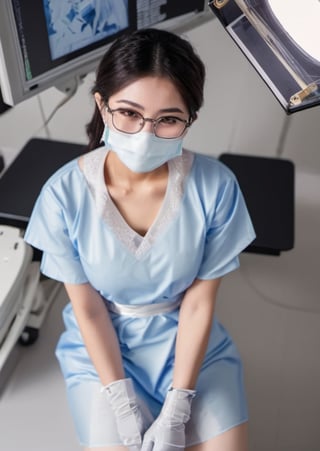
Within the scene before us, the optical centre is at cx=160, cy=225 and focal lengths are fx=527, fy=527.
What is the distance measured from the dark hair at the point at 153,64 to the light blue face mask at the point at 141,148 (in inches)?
2.7

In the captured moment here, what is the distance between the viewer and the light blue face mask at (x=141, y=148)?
3.18ft

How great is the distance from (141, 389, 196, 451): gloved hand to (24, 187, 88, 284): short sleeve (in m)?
0.32

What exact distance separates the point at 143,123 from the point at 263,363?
0.95 meters

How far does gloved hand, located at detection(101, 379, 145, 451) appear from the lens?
108 centimetres

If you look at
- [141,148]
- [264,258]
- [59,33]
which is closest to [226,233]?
[141,148]

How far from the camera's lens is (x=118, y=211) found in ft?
3.61

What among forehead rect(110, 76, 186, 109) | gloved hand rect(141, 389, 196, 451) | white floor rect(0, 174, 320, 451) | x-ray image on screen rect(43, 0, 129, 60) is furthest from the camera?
white floor rect(0, 174, 320, 451)

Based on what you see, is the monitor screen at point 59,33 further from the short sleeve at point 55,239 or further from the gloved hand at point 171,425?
the gloved hand at point 171,425

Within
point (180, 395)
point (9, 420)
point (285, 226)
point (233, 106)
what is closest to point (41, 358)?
point (9, 420)

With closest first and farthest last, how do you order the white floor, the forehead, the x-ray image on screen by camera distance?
the forehead → the x-ray image on screen → the white floor

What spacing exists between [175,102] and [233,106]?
3.23 ft

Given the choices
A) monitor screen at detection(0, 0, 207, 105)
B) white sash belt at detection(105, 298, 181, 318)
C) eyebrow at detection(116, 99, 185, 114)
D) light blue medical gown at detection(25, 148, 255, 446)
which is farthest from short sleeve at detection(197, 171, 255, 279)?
monitor screen at detection(0, 0, 207, 105)

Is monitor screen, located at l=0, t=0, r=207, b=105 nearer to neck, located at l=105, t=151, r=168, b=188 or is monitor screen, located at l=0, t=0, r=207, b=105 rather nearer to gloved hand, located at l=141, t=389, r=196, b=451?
neck, located at l=105, t=151, r=168, b=188

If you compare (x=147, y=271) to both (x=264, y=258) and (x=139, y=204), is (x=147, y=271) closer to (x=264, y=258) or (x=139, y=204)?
(x=139, y=204)
